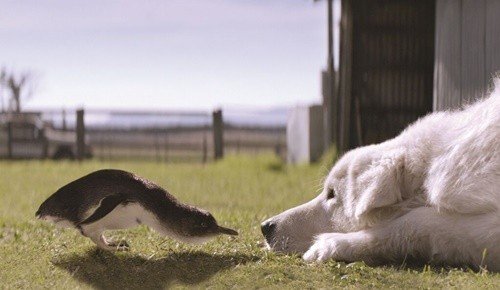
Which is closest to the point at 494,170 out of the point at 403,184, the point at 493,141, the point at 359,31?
the point at 493,141

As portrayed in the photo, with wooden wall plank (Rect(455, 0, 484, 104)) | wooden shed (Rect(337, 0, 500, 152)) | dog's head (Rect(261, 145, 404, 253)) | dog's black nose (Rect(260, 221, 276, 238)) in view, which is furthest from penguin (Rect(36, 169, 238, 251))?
wooden shed (Rect(337, 0, 500, 152))

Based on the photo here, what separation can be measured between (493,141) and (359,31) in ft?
29.9

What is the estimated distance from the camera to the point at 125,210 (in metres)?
5.10

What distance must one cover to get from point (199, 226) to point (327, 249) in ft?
2.94

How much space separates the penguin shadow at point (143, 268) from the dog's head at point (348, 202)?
32 centimetres

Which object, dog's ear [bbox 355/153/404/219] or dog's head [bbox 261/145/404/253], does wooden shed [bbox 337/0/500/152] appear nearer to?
dog's head [bbox 261/145/404/253]

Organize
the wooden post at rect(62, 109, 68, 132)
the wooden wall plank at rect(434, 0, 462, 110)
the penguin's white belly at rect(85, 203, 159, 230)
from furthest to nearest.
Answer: the wooden post at rect(62, 109, 68, 132), the wooden wall plank at rect(434, 0, 462, 110), the penguin's white belly at rect(85, 203, 159, 230)

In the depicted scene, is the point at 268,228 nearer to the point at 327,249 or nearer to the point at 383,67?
the point at 327,249

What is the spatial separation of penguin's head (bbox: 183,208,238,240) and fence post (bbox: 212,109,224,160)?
47.2 ft

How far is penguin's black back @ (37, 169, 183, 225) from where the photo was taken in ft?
16.8

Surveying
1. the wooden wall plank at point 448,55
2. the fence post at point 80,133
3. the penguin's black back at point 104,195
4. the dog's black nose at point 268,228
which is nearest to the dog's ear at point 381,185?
the dog's black nose at point 268,228

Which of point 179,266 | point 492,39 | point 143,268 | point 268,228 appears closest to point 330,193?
point 268,228

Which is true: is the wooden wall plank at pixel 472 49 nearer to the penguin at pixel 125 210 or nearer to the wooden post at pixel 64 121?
the penguin at pixel 125 210

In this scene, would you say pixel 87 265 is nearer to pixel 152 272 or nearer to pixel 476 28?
pixel 152 272
